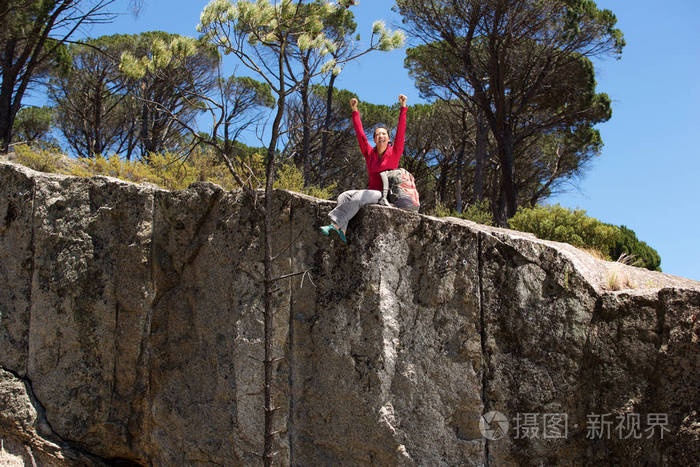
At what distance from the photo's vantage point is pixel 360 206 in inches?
254

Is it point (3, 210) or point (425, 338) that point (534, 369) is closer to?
point (425, 338)

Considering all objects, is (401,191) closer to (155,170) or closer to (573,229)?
(573,229)

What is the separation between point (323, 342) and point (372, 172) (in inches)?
73.1

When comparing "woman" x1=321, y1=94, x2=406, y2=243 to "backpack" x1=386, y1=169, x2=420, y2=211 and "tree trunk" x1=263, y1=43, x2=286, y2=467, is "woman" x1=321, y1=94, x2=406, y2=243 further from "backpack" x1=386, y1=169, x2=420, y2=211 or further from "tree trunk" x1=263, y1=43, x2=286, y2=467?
"tree trunk" x1=263, y1=43, x2=286, y2=467

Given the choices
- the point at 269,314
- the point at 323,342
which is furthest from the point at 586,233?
the point at 269,314

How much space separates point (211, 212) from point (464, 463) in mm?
3737

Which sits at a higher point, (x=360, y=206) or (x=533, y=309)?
(x=360, y=206)

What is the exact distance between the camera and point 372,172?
6.93 meters

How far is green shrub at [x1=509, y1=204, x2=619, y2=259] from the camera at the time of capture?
1122 centimetres

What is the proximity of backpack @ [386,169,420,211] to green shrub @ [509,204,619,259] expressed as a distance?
5.26 meters

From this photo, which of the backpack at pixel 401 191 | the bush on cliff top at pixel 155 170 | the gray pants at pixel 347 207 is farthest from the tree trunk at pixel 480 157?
the gray pants at pixel 347 207

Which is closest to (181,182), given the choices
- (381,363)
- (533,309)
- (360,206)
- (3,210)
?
(3,210)

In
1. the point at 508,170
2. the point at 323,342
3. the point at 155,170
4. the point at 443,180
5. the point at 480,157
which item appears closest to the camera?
the point at 323,342

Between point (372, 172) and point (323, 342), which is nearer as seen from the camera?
point (323, 342)
